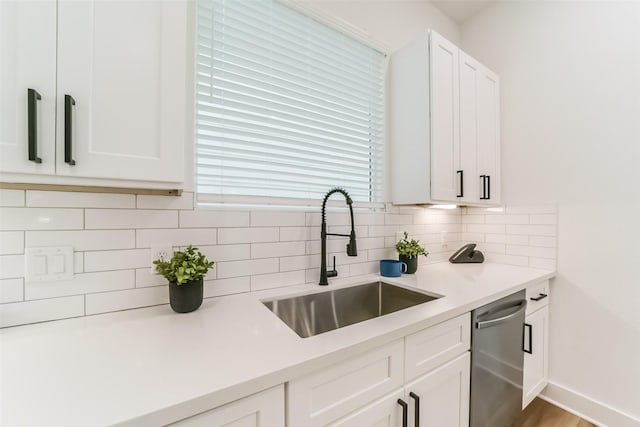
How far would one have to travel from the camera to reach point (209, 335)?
0.82 m

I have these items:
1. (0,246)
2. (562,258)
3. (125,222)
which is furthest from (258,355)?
(562,258)

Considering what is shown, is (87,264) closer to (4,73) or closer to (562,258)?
(4,73)

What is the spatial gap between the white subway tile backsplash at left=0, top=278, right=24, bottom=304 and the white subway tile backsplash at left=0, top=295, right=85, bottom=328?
2 centimetres

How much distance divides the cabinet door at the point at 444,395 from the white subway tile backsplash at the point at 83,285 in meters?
1.12

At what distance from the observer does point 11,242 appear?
0.85 meters

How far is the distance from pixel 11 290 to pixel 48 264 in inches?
4.6

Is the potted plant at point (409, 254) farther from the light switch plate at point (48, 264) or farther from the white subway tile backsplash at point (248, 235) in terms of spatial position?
the light switch plate at point (48, 264)

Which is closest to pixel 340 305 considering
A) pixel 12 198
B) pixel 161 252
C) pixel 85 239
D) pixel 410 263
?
pixel 410 263

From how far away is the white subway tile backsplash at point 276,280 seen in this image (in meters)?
1.29

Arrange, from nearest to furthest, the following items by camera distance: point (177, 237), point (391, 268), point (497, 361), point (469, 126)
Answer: point (177, 237)
point (497, 361)
point (391, 268)
point (469, 126)

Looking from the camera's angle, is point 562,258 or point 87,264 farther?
point 562,258

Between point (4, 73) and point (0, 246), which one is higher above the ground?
point (4, 73)

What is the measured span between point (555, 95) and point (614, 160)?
575mm

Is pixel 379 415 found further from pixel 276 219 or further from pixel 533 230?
pixel 533 230
